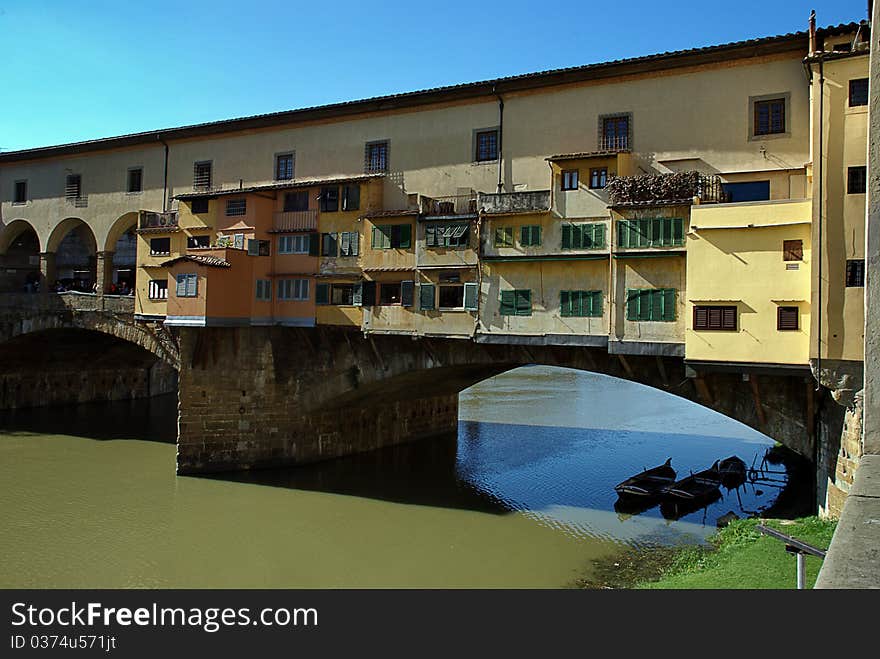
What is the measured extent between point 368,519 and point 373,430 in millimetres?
8985

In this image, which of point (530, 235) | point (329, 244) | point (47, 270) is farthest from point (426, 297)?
point (47, 270)

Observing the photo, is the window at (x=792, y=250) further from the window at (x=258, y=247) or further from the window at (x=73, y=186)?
the window at (x=73, y=186)

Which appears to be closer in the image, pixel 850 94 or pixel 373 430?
pixel 850 94

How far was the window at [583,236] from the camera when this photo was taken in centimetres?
1894

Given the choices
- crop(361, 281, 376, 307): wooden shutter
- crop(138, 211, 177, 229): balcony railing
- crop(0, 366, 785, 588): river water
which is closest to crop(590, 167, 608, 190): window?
crop(361, 281, 376, 307): wooden shutter

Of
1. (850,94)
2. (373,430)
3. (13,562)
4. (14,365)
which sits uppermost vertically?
(850,94)

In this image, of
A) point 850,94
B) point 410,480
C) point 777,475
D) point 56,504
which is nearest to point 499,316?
point 410,480

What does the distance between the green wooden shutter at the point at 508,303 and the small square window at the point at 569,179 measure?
3.42 m

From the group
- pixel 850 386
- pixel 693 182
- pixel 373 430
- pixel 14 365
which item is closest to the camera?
pixel 850 386

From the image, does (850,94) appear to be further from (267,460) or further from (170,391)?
(170,391)

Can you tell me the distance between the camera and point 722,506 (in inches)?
872

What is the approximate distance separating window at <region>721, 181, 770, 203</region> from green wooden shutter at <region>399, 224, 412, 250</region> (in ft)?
31.0

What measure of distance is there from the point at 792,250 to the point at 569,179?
21.5 feet

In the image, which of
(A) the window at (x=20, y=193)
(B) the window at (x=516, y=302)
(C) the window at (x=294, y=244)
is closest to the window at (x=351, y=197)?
(C) the window at (x=294, y=244)
